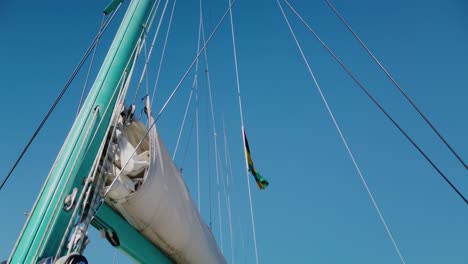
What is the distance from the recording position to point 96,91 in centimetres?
331

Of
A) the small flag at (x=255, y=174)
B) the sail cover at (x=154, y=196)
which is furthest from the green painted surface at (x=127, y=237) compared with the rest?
the small flag at (x=255, y=174)

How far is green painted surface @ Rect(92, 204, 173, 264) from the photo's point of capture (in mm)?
3395

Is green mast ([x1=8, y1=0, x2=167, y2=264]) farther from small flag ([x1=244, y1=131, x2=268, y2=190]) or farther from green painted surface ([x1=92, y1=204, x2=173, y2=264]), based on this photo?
small flag ([x1=244, y1=131, x2=268, y2=190])

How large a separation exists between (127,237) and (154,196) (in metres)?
0.56

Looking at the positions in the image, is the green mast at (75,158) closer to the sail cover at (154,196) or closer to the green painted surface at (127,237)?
the green painted surface at (127,237)

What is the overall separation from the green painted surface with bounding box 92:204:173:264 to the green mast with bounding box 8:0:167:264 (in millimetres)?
115

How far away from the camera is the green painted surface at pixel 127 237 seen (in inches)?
134

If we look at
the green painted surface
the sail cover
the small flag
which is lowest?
the green painted surface

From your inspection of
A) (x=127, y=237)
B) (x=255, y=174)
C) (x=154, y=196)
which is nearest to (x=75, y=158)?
(x=154, y=196)

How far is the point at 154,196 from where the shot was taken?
3.35 metres

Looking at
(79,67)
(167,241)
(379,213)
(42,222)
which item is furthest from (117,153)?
(379,213)

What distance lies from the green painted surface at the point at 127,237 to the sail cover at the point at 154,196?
6 cm

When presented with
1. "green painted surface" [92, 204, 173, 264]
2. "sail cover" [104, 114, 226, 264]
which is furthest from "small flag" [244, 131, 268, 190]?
"green painted surface" [92, 204, 173, 264]

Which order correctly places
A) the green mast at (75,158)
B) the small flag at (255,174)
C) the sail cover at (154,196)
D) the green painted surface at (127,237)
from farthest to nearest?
the small flag at (255,174) < the green painted surface at (127,237) < the sail cover at (154,196) < the green mast at (75,158)
